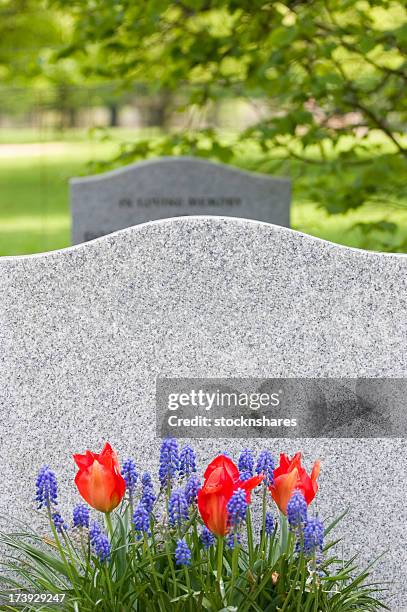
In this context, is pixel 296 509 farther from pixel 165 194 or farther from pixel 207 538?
pixel 165 194

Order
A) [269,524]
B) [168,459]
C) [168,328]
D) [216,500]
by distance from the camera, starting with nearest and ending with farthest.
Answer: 1. [216,500]
2. [168,459]
3. [269,524]
4. [168,328]

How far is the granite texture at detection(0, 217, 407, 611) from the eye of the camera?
303cm

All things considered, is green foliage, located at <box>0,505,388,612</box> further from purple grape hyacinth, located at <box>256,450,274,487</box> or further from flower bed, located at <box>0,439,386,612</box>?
purple grape hyacinth, located at <box>256,450,274,487</box>

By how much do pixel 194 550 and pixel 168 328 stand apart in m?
0.70

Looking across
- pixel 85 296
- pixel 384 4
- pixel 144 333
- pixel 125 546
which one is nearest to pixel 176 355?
pixel 144 333

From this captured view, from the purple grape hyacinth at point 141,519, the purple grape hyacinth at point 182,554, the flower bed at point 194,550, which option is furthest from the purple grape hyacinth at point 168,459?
the purple grape hyacinth at point 182,554

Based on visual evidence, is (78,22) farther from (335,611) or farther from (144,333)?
(335,611)

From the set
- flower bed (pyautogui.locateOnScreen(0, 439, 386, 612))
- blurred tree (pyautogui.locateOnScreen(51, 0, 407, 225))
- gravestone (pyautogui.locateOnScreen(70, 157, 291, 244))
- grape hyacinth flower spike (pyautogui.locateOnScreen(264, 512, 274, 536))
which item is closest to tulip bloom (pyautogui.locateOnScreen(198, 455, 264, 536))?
flower bed (pyautogui.locateOnScreen(0, 439, 386, 612))

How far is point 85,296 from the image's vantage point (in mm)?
3033

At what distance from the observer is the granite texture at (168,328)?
3.03 m

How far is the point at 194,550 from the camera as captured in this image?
8.60 feet

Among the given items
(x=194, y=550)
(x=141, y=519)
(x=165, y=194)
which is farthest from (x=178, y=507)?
(x=165, y=194)

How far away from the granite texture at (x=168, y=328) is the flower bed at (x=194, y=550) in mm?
387

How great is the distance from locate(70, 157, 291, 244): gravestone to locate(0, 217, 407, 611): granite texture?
426cm
